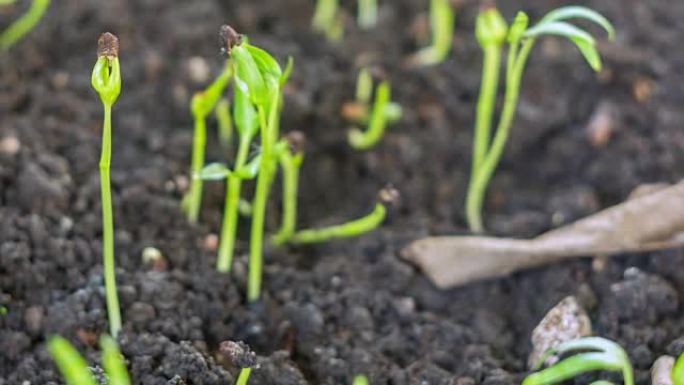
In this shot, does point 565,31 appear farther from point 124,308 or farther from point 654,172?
point 124,308

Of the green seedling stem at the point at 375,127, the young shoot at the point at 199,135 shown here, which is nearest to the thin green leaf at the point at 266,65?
the young shoot at the point at 199,135

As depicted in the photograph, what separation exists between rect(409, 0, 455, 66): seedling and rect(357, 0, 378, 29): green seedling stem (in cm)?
9

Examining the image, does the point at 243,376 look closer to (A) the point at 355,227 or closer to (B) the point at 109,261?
(B) the point at 109,261

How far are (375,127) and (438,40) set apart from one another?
24 centimetres

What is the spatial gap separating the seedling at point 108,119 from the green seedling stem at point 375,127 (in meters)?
0.43

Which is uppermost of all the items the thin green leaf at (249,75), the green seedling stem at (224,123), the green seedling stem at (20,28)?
the green seedling stem at (20,28)

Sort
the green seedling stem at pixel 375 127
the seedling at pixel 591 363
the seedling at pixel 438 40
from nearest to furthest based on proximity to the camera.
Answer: the seedling at pixel 591 363 < the green seedling stem at pixel 375 127 < the seedling at pixel 438 40

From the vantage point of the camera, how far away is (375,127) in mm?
1375

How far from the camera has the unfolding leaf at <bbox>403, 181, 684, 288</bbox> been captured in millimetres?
1184

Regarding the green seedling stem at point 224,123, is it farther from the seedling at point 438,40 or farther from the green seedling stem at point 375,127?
the seedling at point 438,40

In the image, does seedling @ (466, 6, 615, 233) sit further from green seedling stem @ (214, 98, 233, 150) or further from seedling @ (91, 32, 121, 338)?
seedling @ (91, 32, 121, 338)

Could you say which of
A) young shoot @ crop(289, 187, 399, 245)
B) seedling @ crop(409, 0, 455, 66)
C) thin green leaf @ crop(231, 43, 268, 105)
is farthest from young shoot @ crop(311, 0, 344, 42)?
thin green leaf @ crop(231, 43, 268, 105)

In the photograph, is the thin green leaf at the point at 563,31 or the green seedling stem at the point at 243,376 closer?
the green seedling stem at the point at 243,376

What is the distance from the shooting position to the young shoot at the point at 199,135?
1.14 m
